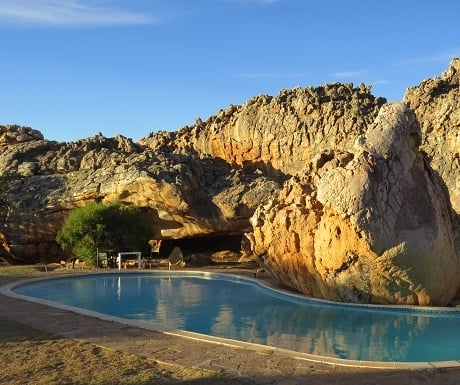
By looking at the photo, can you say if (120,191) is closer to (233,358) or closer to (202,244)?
(202,244)

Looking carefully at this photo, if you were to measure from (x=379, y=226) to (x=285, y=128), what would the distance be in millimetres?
23629

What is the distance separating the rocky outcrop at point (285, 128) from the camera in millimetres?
33781

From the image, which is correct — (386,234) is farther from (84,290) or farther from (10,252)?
(10,252)

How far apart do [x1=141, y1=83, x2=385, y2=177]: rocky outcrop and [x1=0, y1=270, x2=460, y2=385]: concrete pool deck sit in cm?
2578

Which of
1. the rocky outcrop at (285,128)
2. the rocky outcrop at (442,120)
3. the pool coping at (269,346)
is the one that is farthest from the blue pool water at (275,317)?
the rocky outcrop at (285,128)

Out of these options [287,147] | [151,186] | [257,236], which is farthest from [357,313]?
[287,147]

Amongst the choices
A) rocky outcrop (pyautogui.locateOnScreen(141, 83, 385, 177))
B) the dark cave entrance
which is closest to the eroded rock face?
the dark cave entrance

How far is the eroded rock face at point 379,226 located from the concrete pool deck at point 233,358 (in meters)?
5.69

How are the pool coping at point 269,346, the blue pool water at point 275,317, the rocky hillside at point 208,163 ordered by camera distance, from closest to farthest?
the pool coping at point 269,346 < the blue pool water at point 275,317 < the rocky hillside at point 208,163

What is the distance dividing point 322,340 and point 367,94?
29316mm

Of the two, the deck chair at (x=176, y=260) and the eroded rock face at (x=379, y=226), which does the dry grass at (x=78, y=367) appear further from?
the deck chair at (x=176, y=260)

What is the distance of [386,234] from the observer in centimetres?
1238

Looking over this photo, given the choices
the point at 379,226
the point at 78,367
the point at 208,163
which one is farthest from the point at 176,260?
the point at 78,367

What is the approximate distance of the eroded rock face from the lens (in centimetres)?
1247
